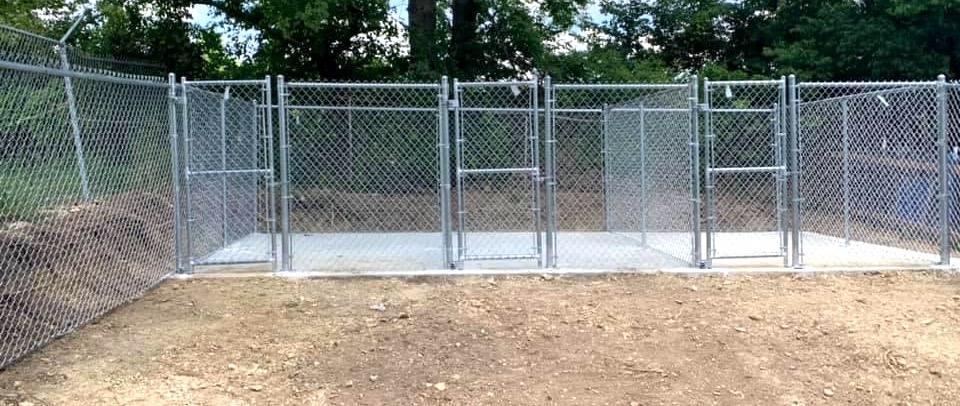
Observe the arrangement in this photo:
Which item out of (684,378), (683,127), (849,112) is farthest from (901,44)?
(684,378)

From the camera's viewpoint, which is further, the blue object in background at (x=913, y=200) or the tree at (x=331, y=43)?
the tree at (x=331, y=43)

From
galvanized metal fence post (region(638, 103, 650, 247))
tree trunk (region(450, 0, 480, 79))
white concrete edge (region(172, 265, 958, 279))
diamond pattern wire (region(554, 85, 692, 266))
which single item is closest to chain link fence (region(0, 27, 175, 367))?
white concrete edge (region(172, 265, 958, 279))

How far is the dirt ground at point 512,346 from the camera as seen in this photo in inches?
149

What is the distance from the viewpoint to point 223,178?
24.3ft

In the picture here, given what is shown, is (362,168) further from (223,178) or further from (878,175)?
(878,175)

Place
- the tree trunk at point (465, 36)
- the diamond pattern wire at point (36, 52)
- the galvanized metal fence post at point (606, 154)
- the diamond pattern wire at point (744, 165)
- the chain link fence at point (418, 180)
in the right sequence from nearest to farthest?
the chain link fence at point (418, 180) → the diamond pattern wire at point (36, 52) → the galvanized metal fence post at point (606, 154) → the diamond pattern wire at point (744, 165) → the tree trunk at point (465, 36)

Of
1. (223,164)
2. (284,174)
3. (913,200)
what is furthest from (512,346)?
(913,200)

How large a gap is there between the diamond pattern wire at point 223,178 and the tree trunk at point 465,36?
554cm

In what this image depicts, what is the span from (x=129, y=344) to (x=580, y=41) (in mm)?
12449

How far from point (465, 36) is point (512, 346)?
998cm

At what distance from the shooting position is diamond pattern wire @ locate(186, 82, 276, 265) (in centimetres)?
640

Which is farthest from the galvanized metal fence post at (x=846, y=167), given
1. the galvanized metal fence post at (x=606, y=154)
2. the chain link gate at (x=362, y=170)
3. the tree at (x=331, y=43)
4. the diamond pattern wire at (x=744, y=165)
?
the tree at (x=331, y=43)

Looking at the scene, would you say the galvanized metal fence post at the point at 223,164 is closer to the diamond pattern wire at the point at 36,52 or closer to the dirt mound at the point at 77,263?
the dirt mound at the point at 77,263

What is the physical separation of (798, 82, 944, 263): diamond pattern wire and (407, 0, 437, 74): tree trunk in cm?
649
